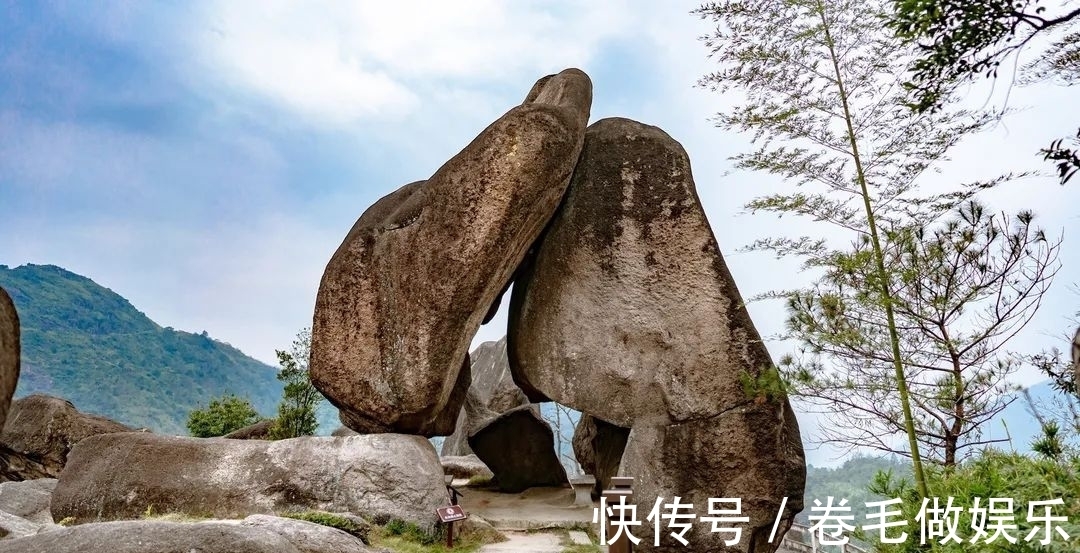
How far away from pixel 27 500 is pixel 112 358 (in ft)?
251

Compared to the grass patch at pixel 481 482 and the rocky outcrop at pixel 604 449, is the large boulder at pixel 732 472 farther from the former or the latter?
the grass patch at pixel 481 482

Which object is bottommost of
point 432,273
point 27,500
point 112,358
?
point 27,500

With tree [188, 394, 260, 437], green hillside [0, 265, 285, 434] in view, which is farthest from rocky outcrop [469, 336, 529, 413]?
green hillside [0, 265, 285, 434]

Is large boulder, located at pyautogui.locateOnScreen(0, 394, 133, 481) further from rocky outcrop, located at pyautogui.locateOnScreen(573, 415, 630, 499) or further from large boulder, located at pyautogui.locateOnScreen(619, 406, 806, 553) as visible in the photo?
large boulder, located at pyautogui.locateOnScreen(619, 406, 806, 553)

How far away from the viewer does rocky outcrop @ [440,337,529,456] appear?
1653 cm

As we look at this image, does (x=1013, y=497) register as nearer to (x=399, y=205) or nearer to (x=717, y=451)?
(x=717, y=451)

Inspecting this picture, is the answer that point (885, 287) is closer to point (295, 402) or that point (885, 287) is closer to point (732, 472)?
point (732, 472)

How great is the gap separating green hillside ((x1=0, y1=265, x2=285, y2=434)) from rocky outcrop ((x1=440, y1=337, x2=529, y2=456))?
150 feet

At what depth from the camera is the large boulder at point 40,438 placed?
1538 cm

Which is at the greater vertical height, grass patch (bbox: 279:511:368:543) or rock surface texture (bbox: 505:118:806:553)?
rock surface texture (bbox: 505:118:806:553)

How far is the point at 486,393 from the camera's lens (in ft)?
72.5

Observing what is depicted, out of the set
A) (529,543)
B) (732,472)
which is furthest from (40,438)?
(732,472)

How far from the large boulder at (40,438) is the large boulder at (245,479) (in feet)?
23.2

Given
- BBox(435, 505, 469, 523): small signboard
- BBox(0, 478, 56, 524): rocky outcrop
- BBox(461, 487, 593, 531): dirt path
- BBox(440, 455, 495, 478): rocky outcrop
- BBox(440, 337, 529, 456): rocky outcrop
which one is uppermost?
BBox(440, 337, 529, 456): rocky outcrop
